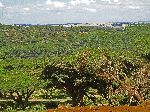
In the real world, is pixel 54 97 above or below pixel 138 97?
below

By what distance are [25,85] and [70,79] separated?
2023 cm

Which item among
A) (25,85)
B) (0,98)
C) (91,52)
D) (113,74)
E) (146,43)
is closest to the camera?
(113,74)

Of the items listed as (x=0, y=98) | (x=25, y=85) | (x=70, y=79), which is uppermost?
(x=70, y=79)

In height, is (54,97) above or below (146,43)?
below

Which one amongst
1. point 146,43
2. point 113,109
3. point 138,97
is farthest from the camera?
point 146,43

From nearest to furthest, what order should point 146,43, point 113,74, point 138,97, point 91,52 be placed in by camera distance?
point 138,97, point 113,74, point 91,52, point 146,43

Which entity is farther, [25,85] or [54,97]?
[54,97]

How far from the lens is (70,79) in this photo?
50344 millimetres

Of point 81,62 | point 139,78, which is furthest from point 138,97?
point 81,62

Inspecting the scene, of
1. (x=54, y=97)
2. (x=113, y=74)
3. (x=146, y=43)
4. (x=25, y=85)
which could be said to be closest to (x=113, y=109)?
(x=113, y=74)

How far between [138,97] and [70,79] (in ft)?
31.8

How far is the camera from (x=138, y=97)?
44938 millimetres

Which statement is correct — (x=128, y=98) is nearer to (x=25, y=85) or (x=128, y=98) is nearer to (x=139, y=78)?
(x=139, y=78)

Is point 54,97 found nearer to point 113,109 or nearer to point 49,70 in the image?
point 49,70
